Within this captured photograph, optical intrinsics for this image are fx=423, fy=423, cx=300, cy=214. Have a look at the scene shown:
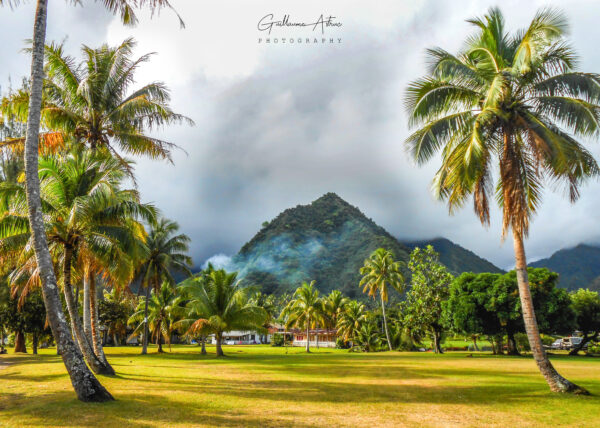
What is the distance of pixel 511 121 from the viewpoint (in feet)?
42.9

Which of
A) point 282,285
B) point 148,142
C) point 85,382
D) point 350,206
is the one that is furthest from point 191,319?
point 350,206

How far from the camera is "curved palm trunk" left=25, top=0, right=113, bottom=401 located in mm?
10289

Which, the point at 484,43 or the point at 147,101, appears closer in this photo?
the point at 484,43

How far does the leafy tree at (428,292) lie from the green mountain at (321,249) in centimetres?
8138

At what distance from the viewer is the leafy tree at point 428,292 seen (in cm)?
4106

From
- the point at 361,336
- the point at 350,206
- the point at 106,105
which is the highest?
the point at 350,206

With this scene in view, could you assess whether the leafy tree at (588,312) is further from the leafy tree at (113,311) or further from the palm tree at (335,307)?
the leafy tree at (113,311)

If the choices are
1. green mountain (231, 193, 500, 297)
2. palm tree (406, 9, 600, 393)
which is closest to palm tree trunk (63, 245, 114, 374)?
palm tree (406, 9, 600, 393)

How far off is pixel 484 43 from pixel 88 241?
15.3 meters

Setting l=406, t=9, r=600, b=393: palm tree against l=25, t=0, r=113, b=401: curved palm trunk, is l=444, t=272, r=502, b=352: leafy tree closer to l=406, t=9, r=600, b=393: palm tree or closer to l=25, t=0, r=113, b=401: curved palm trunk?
l=406, t=9, r=600, b=393: palm tree

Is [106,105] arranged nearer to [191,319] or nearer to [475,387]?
[475,387]

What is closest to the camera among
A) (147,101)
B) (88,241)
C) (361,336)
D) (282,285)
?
(88,241)

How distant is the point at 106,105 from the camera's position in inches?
730

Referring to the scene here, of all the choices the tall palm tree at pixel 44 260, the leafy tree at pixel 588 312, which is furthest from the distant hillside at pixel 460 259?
the tall palm tree at pixel 44 260
